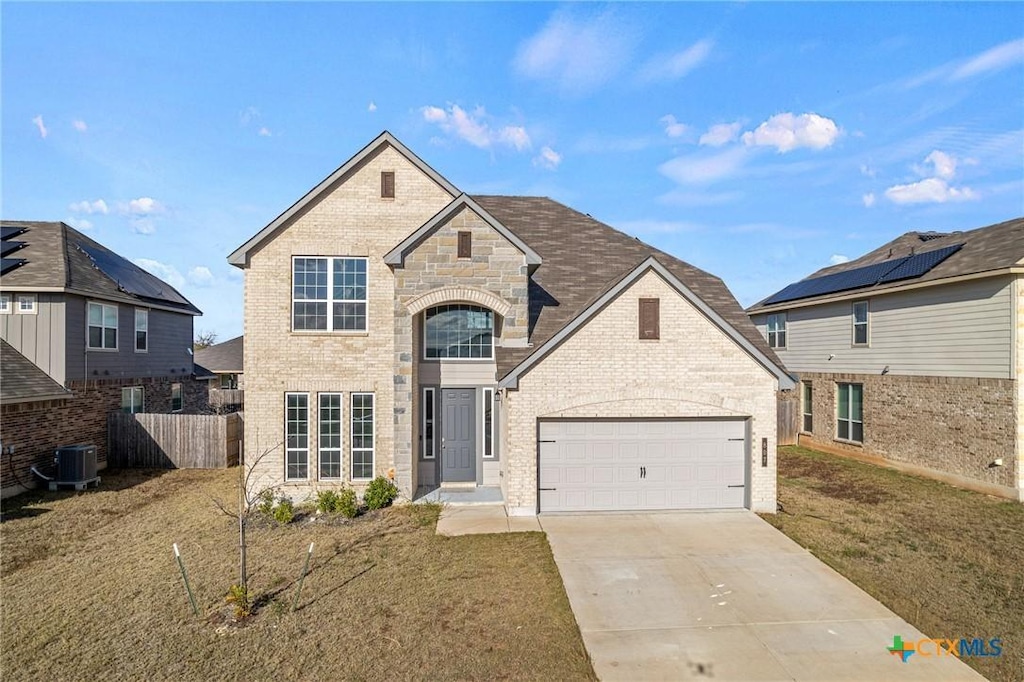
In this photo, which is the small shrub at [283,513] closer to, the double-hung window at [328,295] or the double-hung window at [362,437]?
the double-hung window at [362,437]

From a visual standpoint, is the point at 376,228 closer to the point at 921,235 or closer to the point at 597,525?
the point at 597,525

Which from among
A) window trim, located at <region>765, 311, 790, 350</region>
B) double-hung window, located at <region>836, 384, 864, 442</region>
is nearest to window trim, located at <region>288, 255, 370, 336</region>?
double-hung window, located at <region>836, 384, 864, 442</region>

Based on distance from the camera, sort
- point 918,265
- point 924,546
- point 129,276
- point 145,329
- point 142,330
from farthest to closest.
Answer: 1. point 129,276
2. point 145,329
3. point 142,330
4. point 918,265
5. point 924,546

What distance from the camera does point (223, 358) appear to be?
33.1 metres

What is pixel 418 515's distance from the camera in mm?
11375

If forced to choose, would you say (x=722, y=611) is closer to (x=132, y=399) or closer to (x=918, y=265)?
(x=918, y=265)

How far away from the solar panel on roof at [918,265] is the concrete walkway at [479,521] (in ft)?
50.3

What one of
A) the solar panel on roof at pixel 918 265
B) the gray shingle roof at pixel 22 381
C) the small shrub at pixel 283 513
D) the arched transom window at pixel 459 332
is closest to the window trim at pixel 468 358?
the arched transom window at pixel 459 332

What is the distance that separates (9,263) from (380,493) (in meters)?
15.0

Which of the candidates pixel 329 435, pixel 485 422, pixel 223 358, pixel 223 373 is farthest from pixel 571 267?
pixel 223 358

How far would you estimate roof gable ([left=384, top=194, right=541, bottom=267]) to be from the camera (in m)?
12.2

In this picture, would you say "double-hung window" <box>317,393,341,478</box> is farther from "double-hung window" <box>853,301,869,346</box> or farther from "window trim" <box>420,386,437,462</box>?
"double-hung window" <box>853,301,869,346</box>

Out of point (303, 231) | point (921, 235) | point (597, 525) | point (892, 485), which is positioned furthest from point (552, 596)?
point (921, 235)

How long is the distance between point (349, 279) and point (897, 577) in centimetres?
1312
